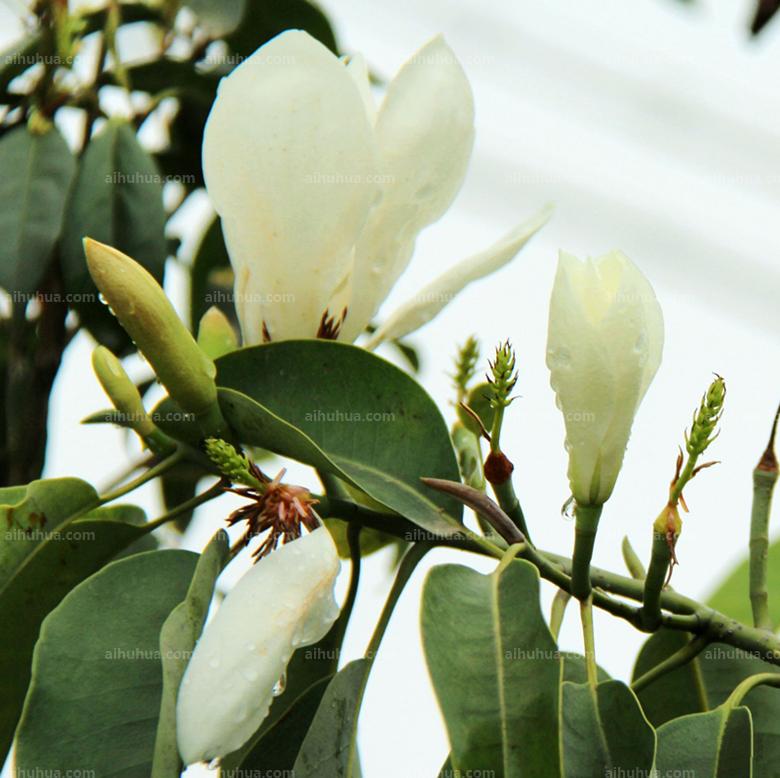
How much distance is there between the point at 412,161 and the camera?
583 mm

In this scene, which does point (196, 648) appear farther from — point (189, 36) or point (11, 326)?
point (189, 36)

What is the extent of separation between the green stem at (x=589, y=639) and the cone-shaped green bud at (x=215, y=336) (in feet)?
0.70

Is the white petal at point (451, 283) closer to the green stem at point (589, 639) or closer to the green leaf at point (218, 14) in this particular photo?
the green stem at point (589, 639)

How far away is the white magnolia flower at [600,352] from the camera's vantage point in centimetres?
50

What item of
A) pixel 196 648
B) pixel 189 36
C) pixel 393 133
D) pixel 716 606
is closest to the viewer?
pixel 196 648

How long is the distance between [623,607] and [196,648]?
20cm

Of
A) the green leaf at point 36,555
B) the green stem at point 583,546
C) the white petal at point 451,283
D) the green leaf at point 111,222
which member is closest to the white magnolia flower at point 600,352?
the green stem at point 583,546

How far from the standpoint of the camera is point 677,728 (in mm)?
508

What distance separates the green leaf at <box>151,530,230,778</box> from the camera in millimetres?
433

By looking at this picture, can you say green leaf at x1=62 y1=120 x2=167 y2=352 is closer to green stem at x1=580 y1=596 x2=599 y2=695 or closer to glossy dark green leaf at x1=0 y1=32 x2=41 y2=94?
glossy dark green leaf at x1=0 y1=32 x2=41 y2=94

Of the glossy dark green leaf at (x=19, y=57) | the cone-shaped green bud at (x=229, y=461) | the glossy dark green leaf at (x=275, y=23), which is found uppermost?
the glossy dark green leaf at (x=275, y=23)

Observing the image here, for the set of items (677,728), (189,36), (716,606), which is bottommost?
(716,606)

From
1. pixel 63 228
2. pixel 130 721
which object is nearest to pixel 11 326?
pixel 63 228

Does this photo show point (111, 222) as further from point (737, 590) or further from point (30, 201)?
point (737, 590)
